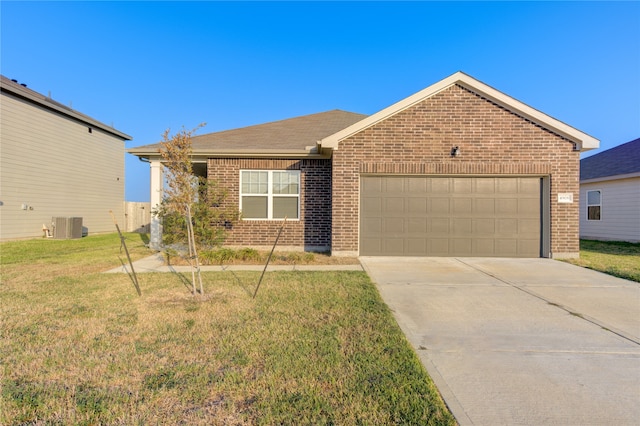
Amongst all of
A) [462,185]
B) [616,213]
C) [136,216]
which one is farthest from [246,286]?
[136,216]

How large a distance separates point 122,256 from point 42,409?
8.04 metres

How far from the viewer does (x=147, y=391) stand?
8.91 feet

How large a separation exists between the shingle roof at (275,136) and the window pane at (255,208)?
1.53 m

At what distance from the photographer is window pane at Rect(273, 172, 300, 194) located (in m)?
10.3

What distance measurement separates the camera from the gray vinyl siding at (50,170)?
1335 cm

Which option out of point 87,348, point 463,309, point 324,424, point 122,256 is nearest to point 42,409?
point 87,348

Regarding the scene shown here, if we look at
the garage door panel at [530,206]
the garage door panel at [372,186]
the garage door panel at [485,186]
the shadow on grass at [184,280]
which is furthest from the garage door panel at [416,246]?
the shadow on grass at [184,280]

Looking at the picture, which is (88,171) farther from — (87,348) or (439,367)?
(439,367)

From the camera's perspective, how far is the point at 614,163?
15492mm

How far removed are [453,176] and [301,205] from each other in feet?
15.0

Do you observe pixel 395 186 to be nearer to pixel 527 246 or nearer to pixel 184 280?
pixel 527 246

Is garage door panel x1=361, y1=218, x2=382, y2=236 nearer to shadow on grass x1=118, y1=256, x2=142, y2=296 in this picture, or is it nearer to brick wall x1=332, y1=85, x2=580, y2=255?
brick wall x1=332, y1=85, x2=580, y2=255

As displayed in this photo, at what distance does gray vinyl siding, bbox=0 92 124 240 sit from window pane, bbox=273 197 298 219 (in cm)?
1161

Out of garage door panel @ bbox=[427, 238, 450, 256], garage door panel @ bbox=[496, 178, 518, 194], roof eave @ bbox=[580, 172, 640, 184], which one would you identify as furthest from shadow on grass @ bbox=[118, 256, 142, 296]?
roof eave @ bbox=[580, 172, 640, 184]
